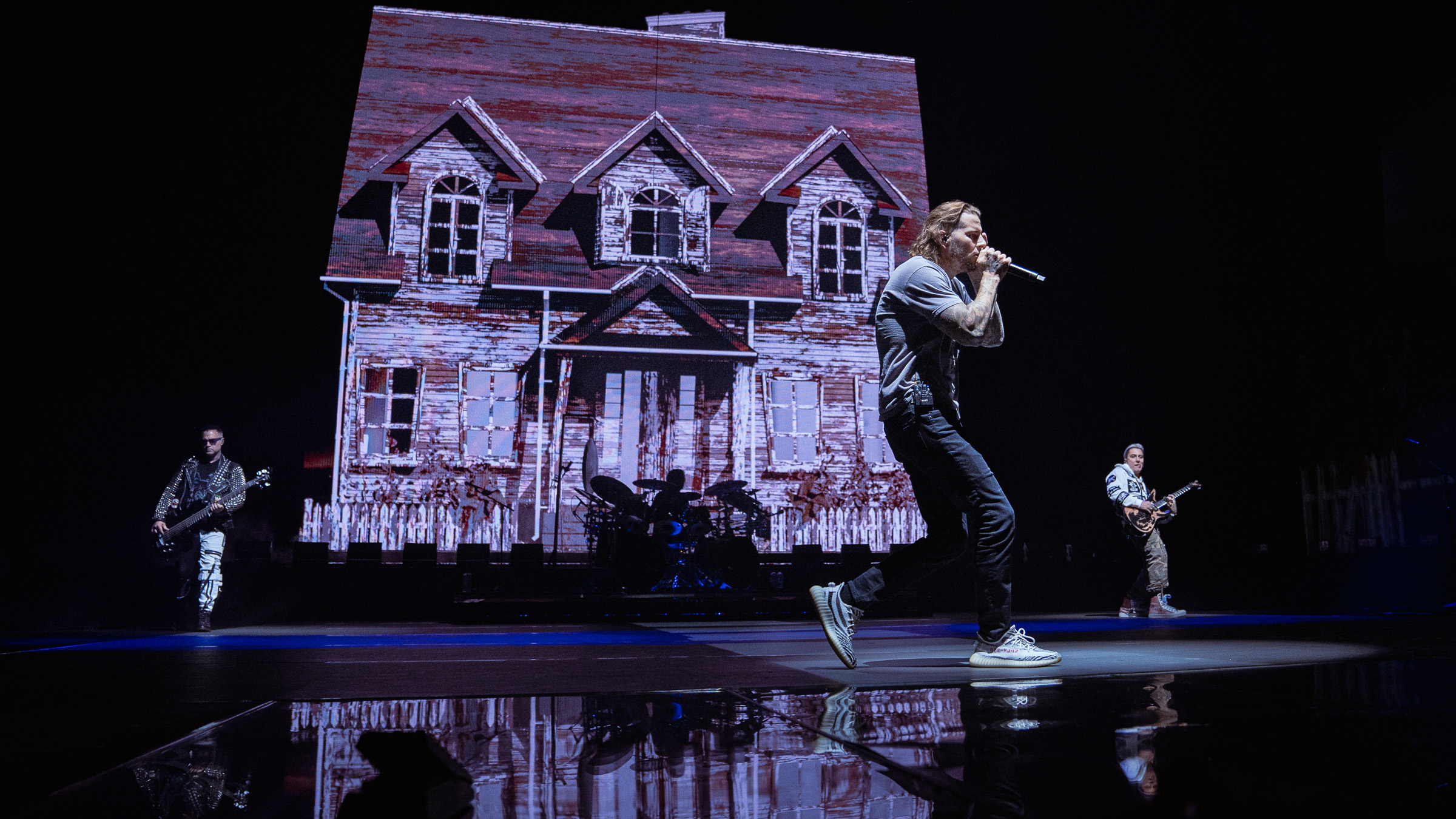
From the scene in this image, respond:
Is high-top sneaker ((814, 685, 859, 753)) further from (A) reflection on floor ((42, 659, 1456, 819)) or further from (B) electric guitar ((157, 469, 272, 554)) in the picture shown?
(B) electric guitar ((157, 469, 272, 554))

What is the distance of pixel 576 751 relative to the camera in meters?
1.73

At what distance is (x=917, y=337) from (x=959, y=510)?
2.25 ft

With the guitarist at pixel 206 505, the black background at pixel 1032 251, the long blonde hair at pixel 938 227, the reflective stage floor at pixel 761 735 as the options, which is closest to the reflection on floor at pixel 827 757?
the reflective stage floor at pixel 761 735

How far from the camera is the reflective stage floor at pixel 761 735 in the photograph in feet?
4.23

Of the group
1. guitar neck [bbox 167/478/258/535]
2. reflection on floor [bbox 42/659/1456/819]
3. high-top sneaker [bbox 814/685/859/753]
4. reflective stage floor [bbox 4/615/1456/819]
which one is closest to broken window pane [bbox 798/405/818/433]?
guitar neck [bbox 167/478/258/535]

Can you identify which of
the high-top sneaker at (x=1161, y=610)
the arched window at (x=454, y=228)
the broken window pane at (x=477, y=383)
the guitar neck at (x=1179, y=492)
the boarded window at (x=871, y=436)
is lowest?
the high-top sneaker at (x=1161, y=610)

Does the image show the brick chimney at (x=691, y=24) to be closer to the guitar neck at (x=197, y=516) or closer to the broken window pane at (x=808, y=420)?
the broken window pane at (x=808, y=420)

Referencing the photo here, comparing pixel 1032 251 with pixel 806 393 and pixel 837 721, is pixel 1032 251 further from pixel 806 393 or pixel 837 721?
pixel 837 721

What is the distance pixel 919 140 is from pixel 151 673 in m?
16.6

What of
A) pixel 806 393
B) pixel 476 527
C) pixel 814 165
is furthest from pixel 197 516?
pixel 814 165

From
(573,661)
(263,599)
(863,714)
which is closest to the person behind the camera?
(863,714)

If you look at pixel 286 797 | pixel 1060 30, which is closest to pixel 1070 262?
pixel 1060 30

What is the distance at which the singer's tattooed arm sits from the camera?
131 inches

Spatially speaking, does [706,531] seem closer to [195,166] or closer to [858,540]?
[858,540]
